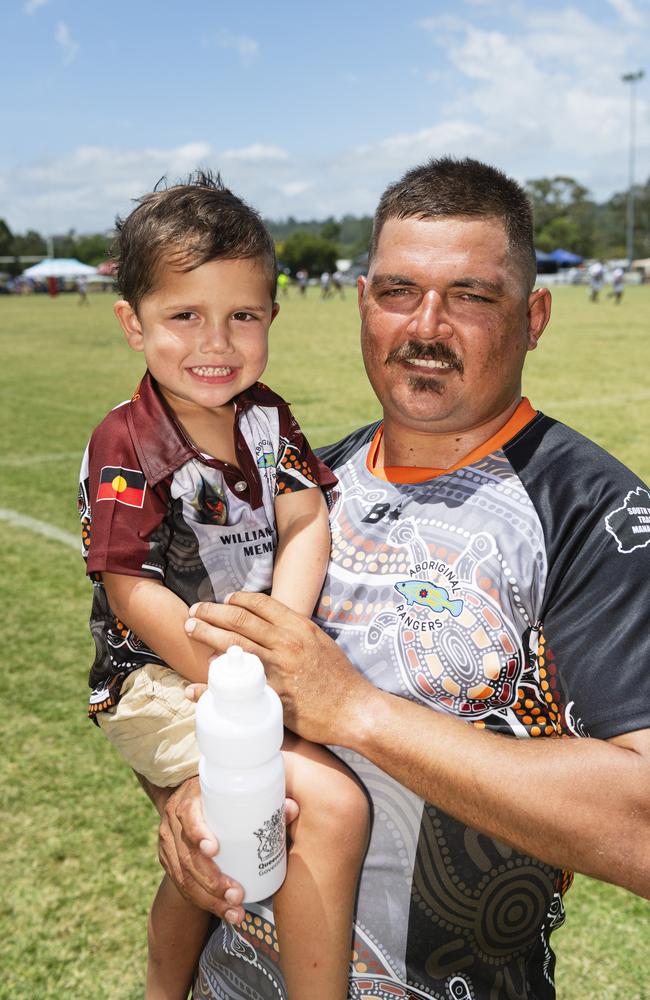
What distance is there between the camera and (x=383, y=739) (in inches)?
71.7

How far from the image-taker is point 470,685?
190cm

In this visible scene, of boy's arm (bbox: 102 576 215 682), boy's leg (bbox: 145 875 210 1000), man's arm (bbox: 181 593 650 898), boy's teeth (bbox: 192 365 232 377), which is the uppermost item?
boy's teeth (bbox: 192 365 232 377)

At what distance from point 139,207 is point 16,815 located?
2.60 meters

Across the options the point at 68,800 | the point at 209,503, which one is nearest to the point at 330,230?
the point at 68,800

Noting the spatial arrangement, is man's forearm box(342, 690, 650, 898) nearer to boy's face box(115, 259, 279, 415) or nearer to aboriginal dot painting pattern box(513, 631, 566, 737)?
aboriginal dot painting pattern box(513, 631, 566, 737)

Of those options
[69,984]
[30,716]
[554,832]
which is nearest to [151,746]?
[554,832]

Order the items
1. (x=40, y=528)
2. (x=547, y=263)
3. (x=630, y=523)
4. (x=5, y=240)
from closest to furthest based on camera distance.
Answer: (x=630, y=523) < (x=40, y=528) < (x=547, y=263) < (x=5, y=240)

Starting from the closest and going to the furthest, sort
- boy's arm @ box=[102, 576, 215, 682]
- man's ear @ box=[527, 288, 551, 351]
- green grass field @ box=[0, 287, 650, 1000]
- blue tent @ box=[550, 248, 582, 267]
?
boy's arm @ box=[102, 576, 215, 682]
man's ear @ box=[527, 288, 551, 351]
green grass field @ box=[0, 287, 650, 1000]
blue tent @ box=[550, 248, 582, 267]

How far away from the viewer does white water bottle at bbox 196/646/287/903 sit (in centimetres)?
151

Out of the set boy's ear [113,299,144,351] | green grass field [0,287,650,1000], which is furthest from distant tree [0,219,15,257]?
boy's ear [113,299,144,351]

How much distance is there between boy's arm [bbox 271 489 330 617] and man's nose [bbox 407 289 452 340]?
0.49 m

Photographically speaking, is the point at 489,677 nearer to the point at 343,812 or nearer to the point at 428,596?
the point at 428,596

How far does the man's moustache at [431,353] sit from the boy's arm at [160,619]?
2.80ft

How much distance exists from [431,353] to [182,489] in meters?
0.72
